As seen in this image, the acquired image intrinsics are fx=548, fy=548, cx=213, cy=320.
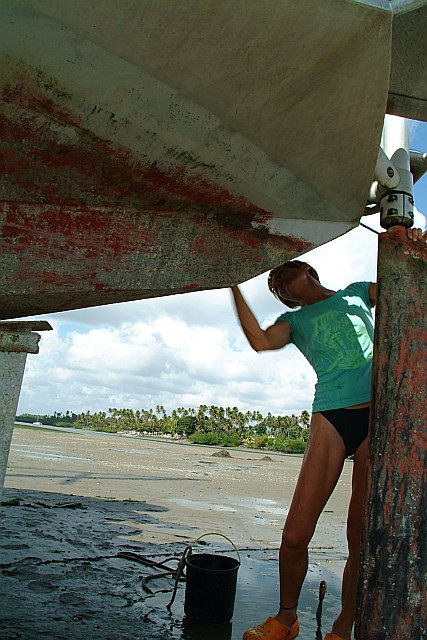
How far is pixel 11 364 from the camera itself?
136 inches

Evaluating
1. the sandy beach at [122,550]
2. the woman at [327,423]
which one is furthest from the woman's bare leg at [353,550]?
the sandy beach at [122,550]

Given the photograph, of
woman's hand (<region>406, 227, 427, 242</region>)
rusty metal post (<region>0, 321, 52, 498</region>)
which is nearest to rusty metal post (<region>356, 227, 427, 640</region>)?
woman's hand (<region>406, 227, 427, 242</region>)

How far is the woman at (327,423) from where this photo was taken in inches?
A: 106

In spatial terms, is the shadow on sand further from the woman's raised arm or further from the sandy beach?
the woman's raised arm

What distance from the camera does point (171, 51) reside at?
2023 mm

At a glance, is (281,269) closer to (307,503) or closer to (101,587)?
(307,503)

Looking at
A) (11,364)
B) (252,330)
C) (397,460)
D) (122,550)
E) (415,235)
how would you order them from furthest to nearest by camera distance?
(122,550) → (11,364) → (252,330) → (415,235) → (397,460)

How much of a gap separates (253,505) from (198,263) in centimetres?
725

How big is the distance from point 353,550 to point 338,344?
1.06m

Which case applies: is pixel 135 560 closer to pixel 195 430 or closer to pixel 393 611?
pixel 393 611

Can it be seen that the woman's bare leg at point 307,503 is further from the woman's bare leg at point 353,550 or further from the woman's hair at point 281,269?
the woman's hair at point 281,269

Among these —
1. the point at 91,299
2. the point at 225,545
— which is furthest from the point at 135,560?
the point at 91,299

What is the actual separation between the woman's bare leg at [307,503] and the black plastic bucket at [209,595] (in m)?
0.42

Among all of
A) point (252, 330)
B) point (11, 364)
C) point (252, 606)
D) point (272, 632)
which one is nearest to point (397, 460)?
point (252, 330)
